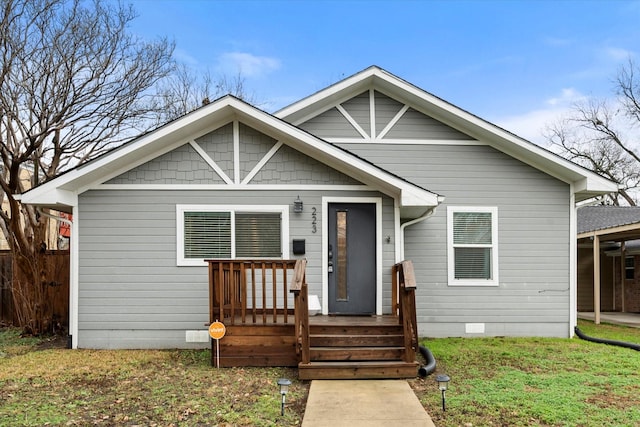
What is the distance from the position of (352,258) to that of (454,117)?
10.5ft

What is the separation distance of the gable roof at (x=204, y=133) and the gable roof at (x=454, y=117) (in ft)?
4.51

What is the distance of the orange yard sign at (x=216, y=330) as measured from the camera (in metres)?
5.88

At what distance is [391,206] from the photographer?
7.18 m

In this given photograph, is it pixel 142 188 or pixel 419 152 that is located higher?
pixel 419 152

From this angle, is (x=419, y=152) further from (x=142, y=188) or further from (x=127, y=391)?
(x=127, y=391)

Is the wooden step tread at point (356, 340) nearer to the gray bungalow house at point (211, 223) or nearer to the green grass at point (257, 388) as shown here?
the green grass at point (257, 388)

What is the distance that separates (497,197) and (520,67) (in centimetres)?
1355

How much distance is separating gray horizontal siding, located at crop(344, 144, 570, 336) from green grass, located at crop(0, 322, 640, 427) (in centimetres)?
94

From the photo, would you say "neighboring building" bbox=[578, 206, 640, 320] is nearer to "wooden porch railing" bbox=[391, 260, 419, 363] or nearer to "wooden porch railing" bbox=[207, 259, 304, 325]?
"wooden porch railing" bbox=[391, 260, 419, 363]

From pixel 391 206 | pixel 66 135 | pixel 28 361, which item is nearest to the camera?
pixel 28 361

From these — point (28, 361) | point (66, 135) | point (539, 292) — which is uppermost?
point (66, 135)

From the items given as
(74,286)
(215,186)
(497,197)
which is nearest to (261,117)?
(215,186)

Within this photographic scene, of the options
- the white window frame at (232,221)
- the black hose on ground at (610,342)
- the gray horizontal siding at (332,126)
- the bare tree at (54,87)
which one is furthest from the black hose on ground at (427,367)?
the bare tree at (54,87)

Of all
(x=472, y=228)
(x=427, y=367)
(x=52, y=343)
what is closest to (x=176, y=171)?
(x=52, y=343)
